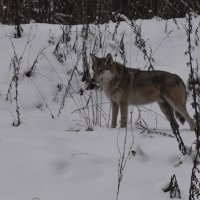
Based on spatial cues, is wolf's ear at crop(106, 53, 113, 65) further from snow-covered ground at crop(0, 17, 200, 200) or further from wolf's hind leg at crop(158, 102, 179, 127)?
wolf's hind leg at crop(158, 102, 179, 127)

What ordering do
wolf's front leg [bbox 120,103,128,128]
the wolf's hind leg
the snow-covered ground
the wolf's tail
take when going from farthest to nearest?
the wolf's tail < wolf's front leg [bbox 120,103,128,128] < the wolf's hind leg < the snow-covered ground

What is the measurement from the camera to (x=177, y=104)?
6785 mm

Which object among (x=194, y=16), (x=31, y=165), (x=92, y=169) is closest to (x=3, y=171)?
(x=31, y=165)

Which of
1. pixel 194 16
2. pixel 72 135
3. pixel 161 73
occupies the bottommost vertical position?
pixel 72 135

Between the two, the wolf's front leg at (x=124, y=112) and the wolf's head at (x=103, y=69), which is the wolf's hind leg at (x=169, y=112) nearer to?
the wolf's front leg at (x=124, y=112)

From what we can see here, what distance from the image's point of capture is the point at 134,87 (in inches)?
273

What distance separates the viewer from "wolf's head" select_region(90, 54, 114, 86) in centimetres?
692

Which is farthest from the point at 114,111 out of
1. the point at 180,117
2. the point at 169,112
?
the point at 169,112

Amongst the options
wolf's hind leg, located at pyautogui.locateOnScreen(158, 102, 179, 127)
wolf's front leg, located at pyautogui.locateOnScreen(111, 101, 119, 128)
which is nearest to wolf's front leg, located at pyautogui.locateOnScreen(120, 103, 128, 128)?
wolf's front leg, located at pyautogui.locateOnScreen(111, 101, 119, 128)

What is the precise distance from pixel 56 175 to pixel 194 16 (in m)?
7.13

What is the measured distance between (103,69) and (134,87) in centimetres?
52

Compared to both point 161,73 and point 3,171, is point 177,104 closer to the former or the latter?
point 161,73

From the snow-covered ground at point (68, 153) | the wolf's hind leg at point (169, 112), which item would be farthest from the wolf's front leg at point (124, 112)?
the wolf's hind leg at point (169, 112)

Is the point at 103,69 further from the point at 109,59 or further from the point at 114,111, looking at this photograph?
the point at 114,111
